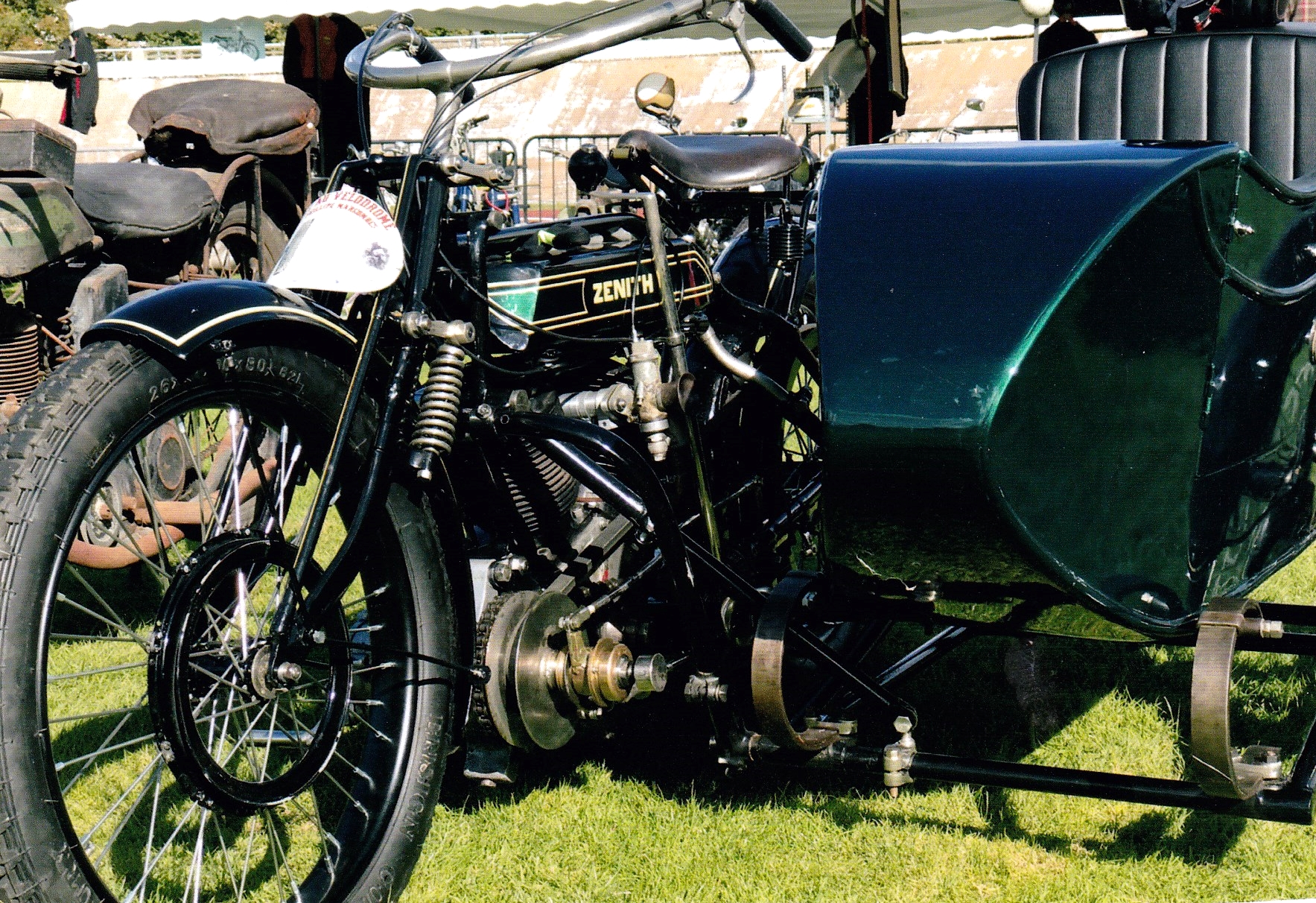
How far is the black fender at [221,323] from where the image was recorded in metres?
2.02

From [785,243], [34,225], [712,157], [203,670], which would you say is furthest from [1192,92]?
[34,225]

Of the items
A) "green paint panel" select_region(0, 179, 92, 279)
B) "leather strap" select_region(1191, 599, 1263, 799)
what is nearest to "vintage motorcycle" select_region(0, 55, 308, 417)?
"green paint panel" select_region(0, 179, 92, 279)

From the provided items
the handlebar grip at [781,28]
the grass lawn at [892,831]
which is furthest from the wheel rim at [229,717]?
the handlebar grip at [781,28]

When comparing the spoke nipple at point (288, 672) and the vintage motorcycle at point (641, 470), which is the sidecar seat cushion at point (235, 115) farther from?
the spoke nipple at point (288, 672)

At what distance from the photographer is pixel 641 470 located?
2580mm

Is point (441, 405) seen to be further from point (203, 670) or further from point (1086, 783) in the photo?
point (1086, 783)

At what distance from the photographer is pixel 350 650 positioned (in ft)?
8.07

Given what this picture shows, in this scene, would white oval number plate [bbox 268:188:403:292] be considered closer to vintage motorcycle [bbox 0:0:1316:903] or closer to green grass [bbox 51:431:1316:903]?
vintage motorcycle [bbox 0:0:1316:903]

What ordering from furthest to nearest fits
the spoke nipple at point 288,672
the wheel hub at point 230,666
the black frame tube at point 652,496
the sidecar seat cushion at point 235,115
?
the sidecar seat cushion at point 235,115 < the black frame tube at point 652,496 < the spoke nipple at point 288,672 < the wheel hub at point 230,666

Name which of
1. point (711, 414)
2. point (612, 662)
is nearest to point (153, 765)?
point (612, 662)

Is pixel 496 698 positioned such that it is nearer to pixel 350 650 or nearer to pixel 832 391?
pixel 350 650

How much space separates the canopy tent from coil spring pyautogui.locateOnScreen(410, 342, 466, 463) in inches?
409

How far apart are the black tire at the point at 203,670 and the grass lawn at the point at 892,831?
31cm

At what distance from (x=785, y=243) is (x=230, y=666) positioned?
1828mm
